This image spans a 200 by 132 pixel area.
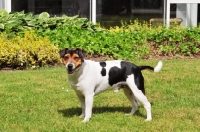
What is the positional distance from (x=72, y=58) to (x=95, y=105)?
5.50 ft

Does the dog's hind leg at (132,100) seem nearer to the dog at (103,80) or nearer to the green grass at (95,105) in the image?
the green grass at (95,105)

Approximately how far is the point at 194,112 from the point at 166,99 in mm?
1095

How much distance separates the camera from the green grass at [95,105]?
683 centimetres

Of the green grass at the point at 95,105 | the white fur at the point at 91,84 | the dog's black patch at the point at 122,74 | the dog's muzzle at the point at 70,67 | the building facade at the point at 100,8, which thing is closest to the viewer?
the dog's muzzle at the point at 70,67

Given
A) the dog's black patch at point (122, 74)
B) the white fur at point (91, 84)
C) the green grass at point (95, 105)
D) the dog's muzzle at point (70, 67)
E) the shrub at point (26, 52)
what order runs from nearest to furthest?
1. the dog's muzzle at point (70, 67)
2. the green grass at point (95, 105)
3. the white fur at point (91, 84)
4. the dog's black patch at point (122, 74)
5. the shrub at point (26, 52)

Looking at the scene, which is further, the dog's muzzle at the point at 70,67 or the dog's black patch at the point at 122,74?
the dog's black patch at the point at 122,74

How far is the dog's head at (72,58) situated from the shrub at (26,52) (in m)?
5.19

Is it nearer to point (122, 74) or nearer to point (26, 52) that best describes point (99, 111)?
point (122, 74)

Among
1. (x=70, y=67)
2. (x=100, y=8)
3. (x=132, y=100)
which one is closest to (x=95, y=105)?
(x=132, y=100)

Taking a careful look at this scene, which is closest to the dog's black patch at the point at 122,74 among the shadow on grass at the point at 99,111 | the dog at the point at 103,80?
the dog at the point at 103,80

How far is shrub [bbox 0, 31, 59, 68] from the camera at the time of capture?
1184 centimetres

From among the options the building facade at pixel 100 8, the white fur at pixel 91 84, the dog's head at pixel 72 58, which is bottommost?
the white fur at pixel 91 84

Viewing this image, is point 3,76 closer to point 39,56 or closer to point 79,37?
point 39,56

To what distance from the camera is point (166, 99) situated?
28.3 ft
